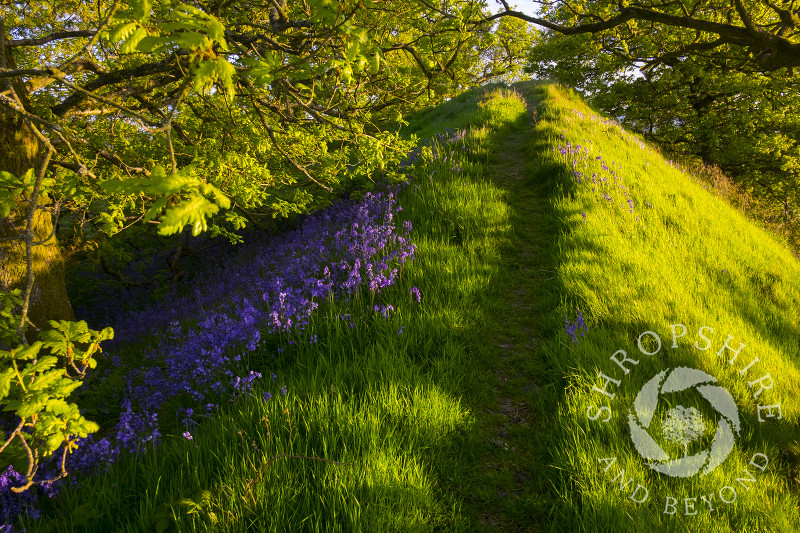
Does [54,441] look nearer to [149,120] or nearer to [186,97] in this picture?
[149,120]

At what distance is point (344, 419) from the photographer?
8.97ft

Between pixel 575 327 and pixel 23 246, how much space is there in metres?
5.49

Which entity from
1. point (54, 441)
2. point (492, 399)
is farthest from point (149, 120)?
point (492, 399)

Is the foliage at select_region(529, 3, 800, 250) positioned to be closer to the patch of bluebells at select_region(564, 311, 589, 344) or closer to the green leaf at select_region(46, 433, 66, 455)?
the patch of bluebells at select_region(564, 311, 589, 344)

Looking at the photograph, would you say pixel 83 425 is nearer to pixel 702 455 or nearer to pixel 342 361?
pixel 342 361

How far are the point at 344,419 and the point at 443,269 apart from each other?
253 centimetres

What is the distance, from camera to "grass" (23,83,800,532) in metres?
2.22

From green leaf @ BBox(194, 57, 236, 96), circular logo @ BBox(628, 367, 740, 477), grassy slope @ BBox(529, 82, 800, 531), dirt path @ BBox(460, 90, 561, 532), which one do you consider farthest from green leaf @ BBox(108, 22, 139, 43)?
circular logo @ BBox(628, 367, 740, 477)

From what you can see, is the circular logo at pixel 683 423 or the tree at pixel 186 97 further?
the circular logo at pixel 683 423

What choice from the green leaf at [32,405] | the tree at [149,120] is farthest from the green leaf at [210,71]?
the green leaf at [32,405]

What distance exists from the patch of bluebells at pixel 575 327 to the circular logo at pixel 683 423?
68 cm

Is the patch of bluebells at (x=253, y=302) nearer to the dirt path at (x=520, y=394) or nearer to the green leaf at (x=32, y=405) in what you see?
the green leaf at (x=32, y=405)

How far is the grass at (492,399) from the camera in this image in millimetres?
2225

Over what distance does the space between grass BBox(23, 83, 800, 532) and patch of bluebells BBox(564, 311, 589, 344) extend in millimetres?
94
